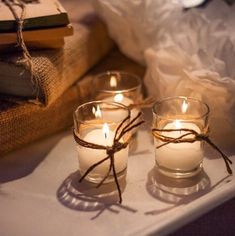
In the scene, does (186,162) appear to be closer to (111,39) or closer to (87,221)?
(87,221)

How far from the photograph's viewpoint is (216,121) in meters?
0.62

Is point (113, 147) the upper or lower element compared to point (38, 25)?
lower

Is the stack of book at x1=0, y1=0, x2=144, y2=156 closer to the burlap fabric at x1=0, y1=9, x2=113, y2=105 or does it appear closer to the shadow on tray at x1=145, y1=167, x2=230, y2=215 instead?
the burlap fabric at x1=0, y1=9, x2=113, y2=105

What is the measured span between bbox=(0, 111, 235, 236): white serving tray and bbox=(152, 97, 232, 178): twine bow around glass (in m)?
0.02

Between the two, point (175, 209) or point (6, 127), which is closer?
point (175, 209)

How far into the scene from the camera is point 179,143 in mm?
555

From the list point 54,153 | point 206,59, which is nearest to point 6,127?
point 54,153

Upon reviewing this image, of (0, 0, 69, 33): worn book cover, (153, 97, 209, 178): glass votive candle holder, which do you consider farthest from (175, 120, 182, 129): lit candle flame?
(0, 0, 69, 33): worn book cover

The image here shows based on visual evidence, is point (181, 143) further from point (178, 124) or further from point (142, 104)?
point (142, 104)

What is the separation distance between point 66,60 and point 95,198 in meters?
0.22

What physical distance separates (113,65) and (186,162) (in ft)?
0.97

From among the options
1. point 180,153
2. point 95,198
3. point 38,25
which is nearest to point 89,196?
point 95,198

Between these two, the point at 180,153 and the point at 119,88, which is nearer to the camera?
the point at 180,153

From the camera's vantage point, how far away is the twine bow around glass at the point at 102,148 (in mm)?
536
